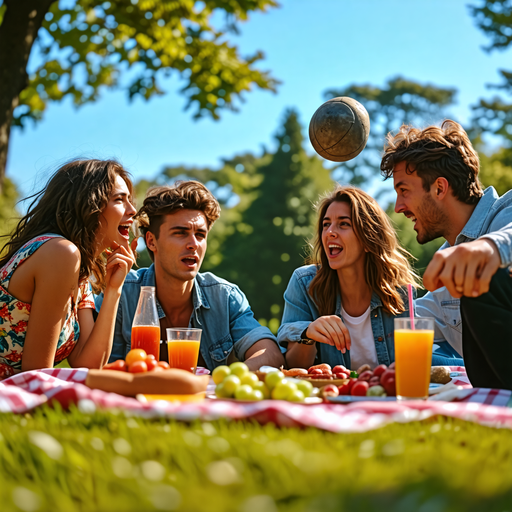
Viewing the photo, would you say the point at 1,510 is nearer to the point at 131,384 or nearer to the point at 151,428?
the point at 151,428

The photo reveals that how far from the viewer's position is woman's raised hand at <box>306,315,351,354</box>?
10.9 feet

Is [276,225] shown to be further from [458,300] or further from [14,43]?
[458,300]

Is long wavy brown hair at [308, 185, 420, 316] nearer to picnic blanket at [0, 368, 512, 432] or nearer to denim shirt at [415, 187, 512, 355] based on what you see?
denim shirt at [415, 187, 512, 355]

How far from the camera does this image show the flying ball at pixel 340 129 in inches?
163

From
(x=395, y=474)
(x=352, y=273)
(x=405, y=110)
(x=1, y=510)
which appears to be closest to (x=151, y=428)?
(x=1, y=510)

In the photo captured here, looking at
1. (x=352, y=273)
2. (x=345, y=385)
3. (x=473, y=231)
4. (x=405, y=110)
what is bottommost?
(x=345, y=385)

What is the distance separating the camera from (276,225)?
83.4 ft

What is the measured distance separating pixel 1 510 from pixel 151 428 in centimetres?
56

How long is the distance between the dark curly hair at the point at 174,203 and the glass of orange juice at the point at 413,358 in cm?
233

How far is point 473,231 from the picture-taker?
4383 mm

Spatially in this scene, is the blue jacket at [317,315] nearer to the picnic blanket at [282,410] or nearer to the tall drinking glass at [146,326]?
the tall drinking glass at [146,326]

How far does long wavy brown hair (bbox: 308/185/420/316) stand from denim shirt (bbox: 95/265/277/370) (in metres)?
0.59

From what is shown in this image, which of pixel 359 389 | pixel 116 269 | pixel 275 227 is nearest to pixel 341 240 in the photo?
pixel 116 269

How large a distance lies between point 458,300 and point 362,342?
776 millimetres
